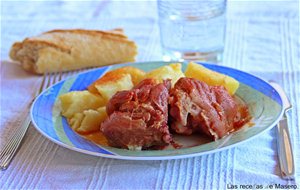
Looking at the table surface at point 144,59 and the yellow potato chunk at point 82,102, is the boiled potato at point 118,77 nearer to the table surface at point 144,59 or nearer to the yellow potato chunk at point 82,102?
the yellow potato chunk at point 82,102

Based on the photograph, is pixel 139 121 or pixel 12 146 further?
pixel 12 146

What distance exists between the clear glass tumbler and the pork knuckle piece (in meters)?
0.67

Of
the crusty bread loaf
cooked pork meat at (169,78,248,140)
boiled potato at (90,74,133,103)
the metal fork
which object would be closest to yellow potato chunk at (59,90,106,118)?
boiled potato at (90,74,133,103)

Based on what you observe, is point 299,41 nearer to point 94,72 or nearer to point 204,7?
point 204,7

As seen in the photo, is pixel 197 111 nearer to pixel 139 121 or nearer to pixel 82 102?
pixel 139 121

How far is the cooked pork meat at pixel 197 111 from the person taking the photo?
4.50 feet

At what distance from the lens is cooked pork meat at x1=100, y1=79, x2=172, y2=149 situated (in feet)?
4.38

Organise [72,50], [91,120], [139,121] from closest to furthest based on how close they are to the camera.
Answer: [139,121] < [91,120] < [72,50]

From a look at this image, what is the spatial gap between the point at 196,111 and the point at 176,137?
91 millimetres

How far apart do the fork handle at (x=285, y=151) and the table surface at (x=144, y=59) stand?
0.05ft

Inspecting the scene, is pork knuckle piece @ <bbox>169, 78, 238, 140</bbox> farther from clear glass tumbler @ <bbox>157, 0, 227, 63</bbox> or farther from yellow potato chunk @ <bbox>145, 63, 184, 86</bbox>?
clear glass tumbler @ <bbox>157, 0, 227, 63</bbox>

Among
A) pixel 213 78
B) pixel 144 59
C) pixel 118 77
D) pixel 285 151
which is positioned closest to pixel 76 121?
pixel 118 77

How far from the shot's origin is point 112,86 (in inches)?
61.9

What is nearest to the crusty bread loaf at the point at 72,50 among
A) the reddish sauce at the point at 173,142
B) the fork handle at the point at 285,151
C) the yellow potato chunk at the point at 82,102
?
the yellow potato chunk at the point at 82,102
